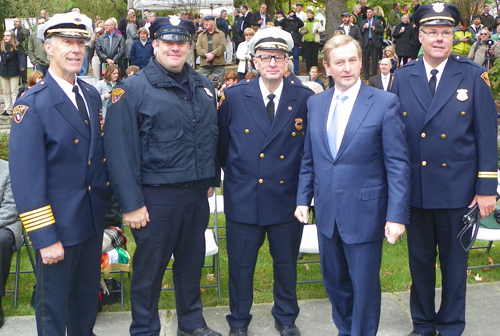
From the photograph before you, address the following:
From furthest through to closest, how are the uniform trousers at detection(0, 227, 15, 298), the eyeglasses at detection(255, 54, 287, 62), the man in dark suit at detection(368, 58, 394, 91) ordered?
the man in dark suit at detection(368, 58, 394, 91)
the uniform trousers at detection(0, 227, 15, 298)
the eyeglasses at detection(255, 54, 287, 62)

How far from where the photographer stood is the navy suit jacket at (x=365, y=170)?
3.52m

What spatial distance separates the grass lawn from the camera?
4910 millimetres

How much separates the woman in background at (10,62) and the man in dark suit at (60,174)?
1160 cm

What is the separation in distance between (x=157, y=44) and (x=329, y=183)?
1432 mm

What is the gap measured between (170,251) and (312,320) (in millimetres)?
1310

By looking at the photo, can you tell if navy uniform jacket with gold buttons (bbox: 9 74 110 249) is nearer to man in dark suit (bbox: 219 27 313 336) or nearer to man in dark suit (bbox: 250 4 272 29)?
man in dark suit (bbox: 219 27 313 336)

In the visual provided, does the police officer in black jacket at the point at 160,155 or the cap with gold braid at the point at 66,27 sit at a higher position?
the cap with gold braid at the point at 66,27

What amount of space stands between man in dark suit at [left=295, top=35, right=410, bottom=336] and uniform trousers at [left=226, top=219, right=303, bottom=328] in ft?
1.17

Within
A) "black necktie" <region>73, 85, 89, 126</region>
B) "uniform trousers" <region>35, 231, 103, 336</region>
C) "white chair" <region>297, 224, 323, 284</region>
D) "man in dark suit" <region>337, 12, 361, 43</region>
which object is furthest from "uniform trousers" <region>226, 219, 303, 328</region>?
"man in dark suit" <region>337, 12, 361, 43</region>

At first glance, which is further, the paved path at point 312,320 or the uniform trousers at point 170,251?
the paved path at point 312,320

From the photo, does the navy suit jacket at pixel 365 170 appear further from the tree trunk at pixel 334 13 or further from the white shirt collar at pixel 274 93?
the tree trunk at pixel 334 13

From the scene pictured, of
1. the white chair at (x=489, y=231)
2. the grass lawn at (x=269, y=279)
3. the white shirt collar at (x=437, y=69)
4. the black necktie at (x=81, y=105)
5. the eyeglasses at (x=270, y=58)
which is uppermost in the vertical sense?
the eyeglasses at (x=270, y=58)

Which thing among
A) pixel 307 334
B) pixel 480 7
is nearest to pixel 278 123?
pixel 307 334

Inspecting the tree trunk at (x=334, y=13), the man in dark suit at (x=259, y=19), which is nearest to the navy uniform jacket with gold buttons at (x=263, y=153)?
the tree trunk at (x=334, y=13)
